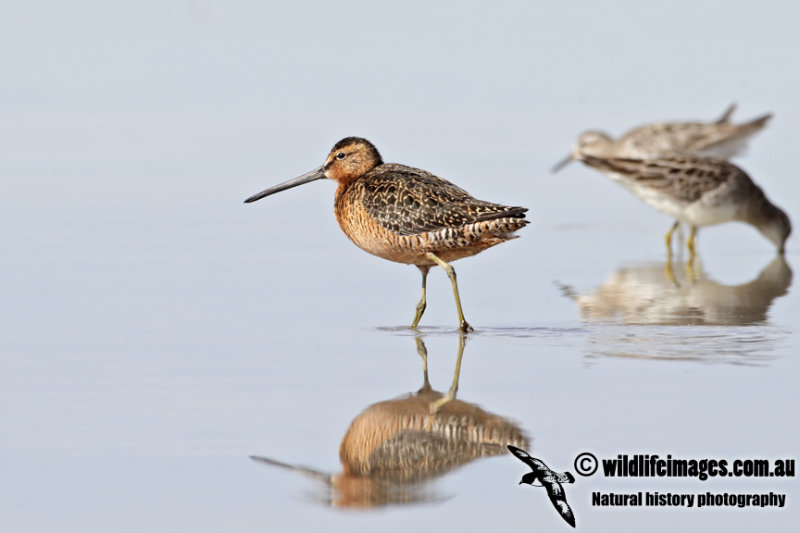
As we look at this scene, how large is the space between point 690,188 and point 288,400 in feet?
22.5

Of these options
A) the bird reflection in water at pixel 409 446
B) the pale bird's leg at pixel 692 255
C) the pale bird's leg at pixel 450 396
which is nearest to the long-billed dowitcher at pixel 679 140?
the pale bird's leg at pixel 692 255

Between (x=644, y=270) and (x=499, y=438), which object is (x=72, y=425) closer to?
(x=499, y=438)

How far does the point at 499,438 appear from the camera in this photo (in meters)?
5.31

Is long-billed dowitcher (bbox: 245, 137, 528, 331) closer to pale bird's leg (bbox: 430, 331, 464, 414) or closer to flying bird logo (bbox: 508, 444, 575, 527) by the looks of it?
pale bird's leg (bbox: 430, 331, 464, 414)

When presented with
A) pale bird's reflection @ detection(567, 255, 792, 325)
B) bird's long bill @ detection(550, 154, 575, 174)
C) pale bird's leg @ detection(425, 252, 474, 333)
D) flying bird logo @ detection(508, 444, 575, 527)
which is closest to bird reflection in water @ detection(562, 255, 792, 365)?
pale bird's reflection @ detection(567, 255, 792, 325)

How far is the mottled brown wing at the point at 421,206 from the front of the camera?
24.6ft

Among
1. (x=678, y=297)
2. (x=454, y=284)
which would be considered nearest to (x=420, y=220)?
(x=454, y=284)

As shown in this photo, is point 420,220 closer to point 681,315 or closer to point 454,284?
point 454,284

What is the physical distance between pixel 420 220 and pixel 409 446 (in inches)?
98.7

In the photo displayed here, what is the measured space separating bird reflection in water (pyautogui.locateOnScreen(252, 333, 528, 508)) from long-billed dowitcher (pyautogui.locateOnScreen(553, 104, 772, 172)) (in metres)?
10.1

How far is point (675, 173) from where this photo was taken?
39.7ft

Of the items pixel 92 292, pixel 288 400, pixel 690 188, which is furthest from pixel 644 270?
pixel 288 400

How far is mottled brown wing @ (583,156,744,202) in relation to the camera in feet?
39.3

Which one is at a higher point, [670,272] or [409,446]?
[670,272]
